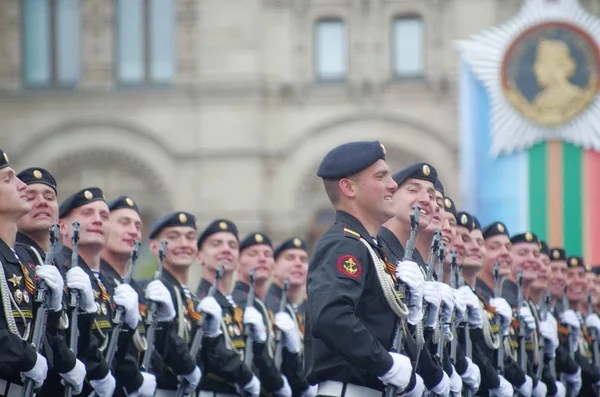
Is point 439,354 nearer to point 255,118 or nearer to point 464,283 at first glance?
point 464,283

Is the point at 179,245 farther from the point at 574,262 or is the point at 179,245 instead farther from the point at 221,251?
the point at 574,262

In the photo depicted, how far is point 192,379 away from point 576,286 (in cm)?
437

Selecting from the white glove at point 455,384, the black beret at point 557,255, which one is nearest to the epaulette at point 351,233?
the white glove at point 455,384

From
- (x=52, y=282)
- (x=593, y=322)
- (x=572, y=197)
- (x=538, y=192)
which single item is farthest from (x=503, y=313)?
(x=572, y=197)

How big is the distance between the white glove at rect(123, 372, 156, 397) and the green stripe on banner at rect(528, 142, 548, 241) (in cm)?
1304

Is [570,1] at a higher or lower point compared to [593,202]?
higher

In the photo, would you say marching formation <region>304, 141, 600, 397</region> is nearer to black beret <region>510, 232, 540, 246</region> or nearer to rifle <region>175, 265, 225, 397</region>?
black beret <region>510, 232, 540, 246</region>

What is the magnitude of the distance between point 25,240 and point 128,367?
95cm

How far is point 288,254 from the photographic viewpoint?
991cm

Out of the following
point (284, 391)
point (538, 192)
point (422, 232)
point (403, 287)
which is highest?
point (422, 232)

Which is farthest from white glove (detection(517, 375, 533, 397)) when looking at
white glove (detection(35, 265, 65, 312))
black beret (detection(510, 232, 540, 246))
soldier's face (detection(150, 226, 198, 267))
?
white glove (detection(35, 265, 65, 312))

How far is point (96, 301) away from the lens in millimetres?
6625

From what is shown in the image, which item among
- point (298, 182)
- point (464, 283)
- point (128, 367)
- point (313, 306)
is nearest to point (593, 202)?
point (298, 182)

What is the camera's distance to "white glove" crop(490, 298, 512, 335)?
7.82m
